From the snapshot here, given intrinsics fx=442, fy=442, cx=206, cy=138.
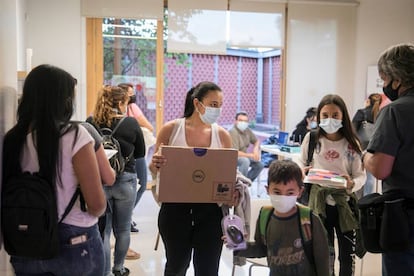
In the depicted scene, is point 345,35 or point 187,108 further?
point 345,35

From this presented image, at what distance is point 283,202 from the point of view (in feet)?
6.28

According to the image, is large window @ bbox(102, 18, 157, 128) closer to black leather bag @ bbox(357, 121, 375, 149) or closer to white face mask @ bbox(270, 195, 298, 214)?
black leather bag @ bbox(357, 121, 375, 149)

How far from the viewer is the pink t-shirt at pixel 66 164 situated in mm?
1542

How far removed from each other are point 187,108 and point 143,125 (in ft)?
7.49

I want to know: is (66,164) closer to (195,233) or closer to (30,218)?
(30,218)

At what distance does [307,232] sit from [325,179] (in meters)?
0.70

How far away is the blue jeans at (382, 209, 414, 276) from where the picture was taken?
71.4 inches

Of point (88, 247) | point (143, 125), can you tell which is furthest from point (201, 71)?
point (88, 247)

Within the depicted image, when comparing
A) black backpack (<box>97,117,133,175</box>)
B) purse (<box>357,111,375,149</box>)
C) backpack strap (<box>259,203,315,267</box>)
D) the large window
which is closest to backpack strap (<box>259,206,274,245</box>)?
backpack strap (<box>259,203,315,267</box>)

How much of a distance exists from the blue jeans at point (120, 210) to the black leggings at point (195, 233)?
0.99 meters

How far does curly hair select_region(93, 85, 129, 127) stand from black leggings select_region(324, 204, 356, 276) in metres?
1.58

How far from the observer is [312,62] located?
7164 millimetres

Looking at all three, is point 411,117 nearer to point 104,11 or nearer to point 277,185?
point 277,185

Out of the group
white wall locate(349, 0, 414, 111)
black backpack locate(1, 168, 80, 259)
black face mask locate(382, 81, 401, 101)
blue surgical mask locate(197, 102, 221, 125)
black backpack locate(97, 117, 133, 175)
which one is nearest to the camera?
black backpack locate(1, 168, 80, 259)
